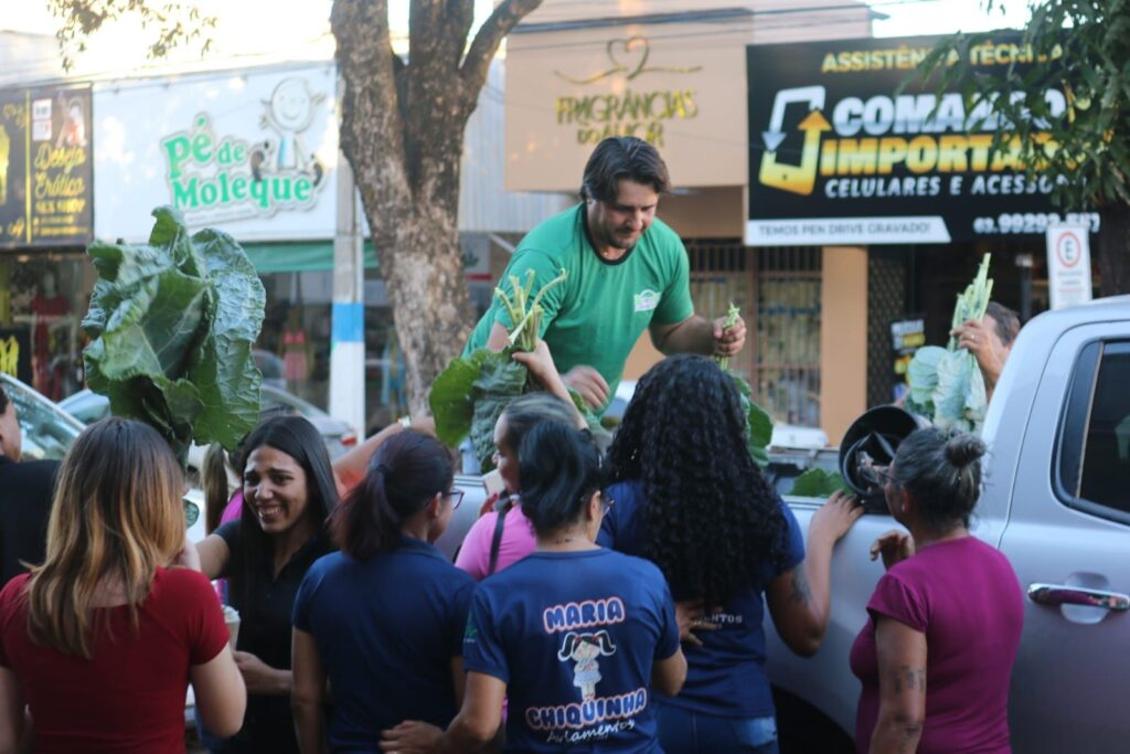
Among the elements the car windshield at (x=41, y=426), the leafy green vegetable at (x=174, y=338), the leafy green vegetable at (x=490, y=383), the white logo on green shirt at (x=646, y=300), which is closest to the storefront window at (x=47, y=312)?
the car windshield at (x=41, y=426)

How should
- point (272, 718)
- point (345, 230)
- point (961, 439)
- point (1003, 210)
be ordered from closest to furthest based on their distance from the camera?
point (961, 439), point (272, 718), point (1003, 210), point (345, 230)

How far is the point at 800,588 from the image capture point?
3.97 metres

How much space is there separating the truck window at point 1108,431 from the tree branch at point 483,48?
31.5 ft

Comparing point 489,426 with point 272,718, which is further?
point 489,426

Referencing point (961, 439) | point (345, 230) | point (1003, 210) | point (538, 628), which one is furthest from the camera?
point (345, 230)

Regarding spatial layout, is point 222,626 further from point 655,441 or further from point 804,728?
point 804,728

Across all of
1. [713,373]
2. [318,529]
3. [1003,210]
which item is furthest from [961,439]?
[1003,210]

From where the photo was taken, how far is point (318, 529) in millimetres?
4465

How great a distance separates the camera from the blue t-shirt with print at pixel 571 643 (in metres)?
3.47

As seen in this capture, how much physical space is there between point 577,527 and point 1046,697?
1331mm

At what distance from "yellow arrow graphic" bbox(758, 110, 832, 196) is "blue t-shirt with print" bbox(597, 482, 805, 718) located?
38.3 feet

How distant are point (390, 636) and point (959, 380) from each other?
2.38 metres

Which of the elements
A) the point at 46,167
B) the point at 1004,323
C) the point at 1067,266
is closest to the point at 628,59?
the point at 1067,266

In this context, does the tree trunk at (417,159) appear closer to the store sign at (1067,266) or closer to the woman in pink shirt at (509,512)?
the store sign at (1067,266)
